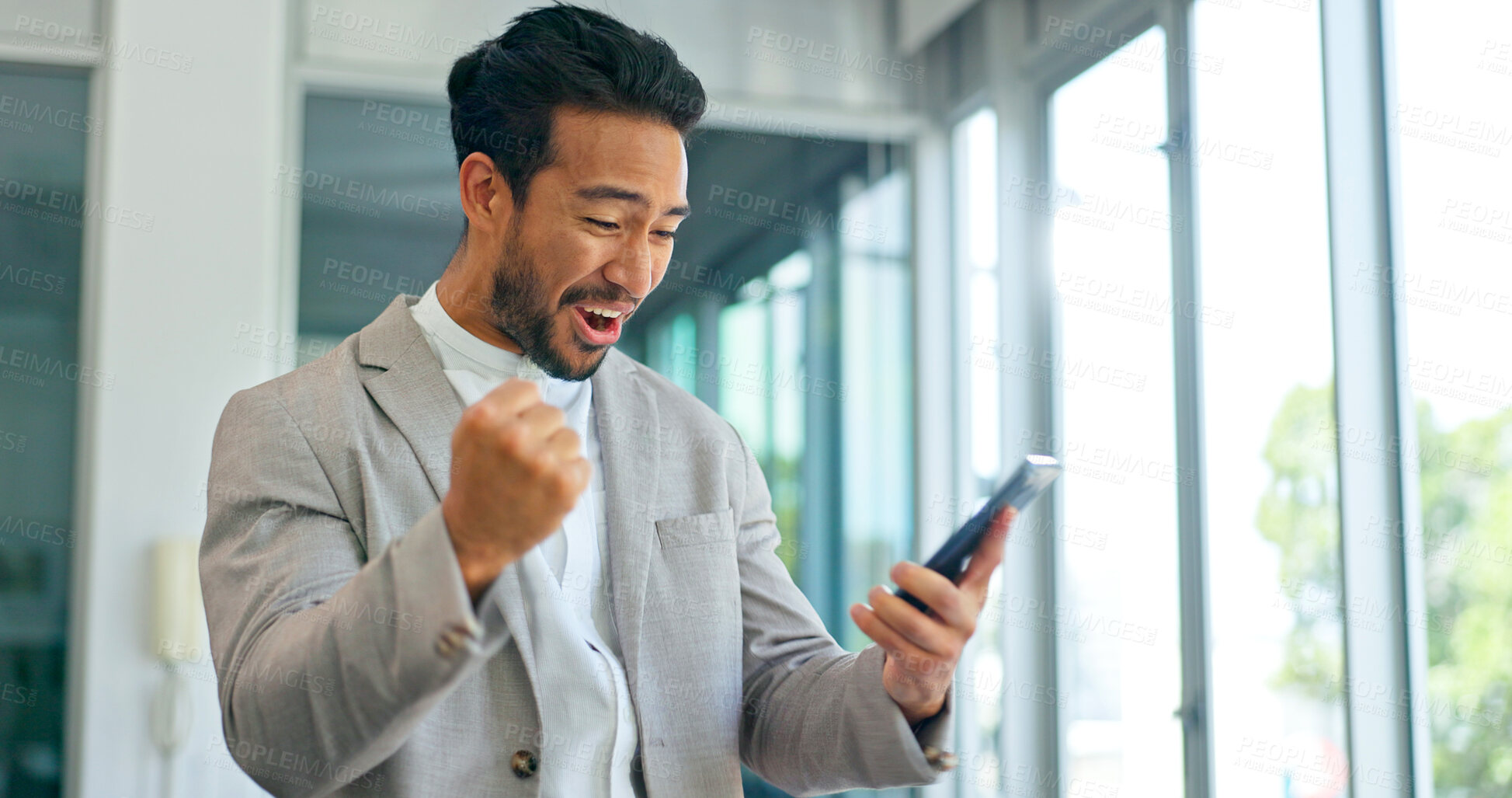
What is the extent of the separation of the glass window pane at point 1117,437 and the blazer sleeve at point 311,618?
6.79 ft

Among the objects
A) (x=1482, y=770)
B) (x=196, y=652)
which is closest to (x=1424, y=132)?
(x=1482, y=770)

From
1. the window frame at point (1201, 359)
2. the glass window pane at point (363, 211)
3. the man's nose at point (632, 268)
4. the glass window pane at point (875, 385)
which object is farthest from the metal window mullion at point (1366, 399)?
the glass window pane at point (363, 211)

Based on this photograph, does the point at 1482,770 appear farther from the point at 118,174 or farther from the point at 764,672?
the point at 118,174

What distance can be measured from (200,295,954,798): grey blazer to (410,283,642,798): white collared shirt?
0.06ft

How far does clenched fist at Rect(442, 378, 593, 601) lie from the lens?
33.7 inches

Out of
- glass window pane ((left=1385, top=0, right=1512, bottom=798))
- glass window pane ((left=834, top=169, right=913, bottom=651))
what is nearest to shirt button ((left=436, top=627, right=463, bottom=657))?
glass window pane ((left=1385, top=0, right=1512, bottom=798))

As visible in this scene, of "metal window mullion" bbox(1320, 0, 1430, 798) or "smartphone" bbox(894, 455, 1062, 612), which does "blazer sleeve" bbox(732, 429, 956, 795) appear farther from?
"metal window mullion" bbox(1320, 0, 1430, 798)

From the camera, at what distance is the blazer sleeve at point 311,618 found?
0.89m

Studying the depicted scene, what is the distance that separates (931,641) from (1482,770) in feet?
4.59

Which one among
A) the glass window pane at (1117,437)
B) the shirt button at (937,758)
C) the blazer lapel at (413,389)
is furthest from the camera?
the glass window pane at (1117,437)

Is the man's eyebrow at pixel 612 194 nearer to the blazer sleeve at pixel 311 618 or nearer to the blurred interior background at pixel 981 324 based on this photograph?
the blazer sleeve at pixel 311 618

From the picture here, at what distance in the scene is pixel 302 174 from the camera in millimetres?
3297

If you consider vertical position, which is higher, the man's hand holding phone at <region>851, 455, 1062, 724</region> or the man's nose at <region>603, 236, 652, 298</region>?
the man's nose at <region>603, 236, 652, 298</region>

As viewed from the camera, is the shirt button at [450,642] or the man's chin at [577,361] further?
the man's chin at [577,361]
